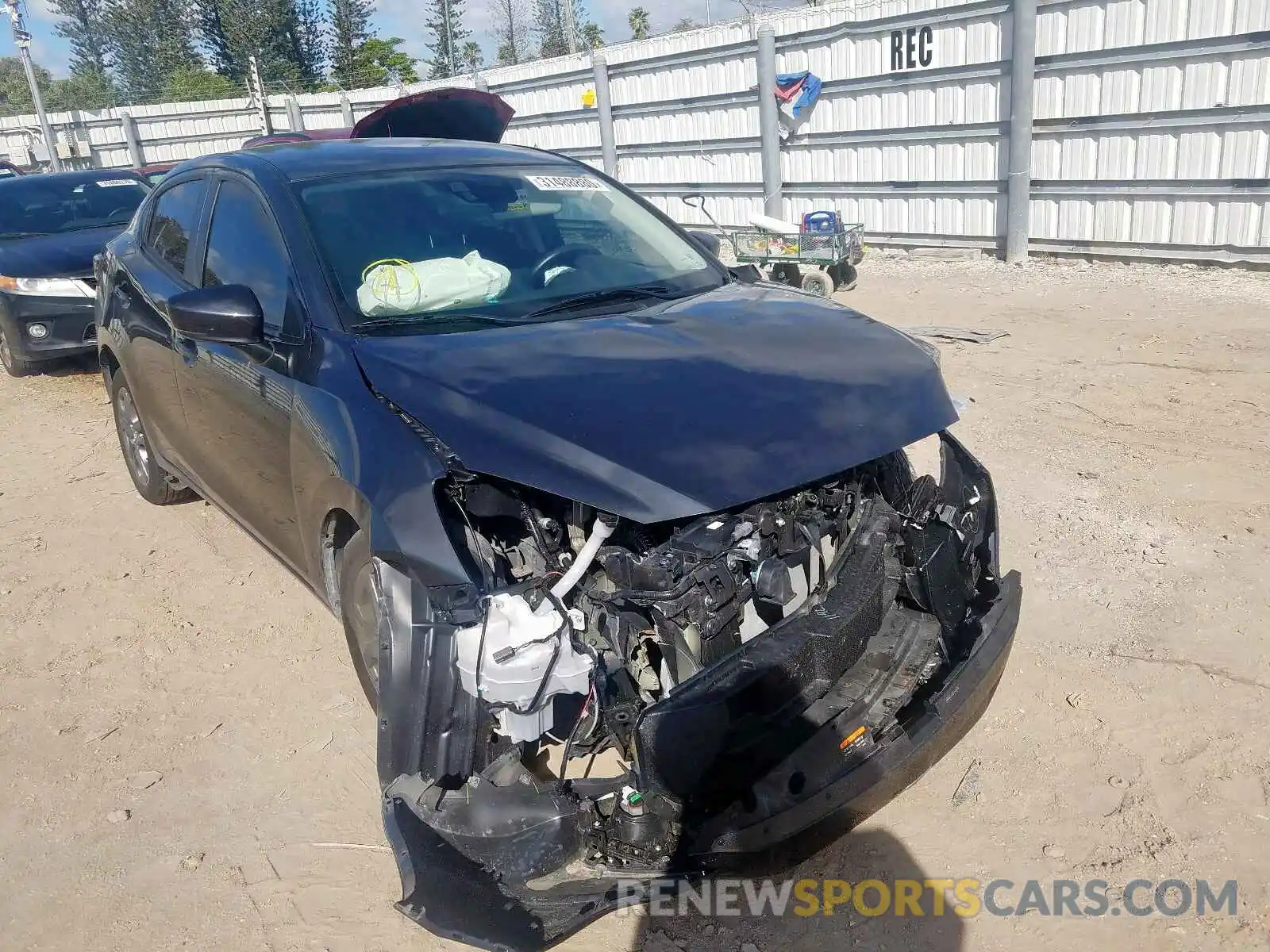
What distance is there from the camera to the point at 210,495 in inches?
162

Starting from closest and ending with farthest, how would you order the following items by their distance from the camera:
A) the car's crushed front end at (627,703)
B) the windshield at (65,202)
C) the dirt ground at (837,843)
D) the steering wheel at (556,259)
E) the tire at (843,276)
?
the car's crushed front end at (627,703) < the dirt ground at (837,843) < the steering wheel at (556,259) < the windshield at (65,202) < the tire at (843,276)

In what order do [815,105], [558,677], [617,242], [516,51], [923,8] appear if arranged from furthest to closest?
1. [516,51]
2. [815,105]
3. [923,8]
4. [617,242]
5. [558,677]

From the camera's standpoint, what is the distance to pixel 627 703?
2352mm

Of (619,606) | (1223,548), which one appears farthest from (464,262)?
(1223,548)

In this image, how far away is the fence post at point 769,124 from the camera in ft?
38.0

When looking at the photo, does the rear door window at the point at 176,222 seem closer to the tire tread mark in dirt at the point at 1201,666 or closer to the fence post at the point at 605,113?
the tire tread mark in dirt at the point at 1201,666

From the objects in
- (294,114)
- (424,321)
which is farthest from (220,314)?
(294,114)

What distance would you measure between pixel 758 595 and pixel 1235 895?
1322mm

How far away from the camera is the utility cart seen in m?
8.96

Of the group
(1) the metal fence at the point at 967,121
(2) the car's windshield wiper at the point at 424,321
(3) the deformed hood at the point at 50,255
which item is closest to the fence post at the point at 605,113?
(1) the metal fence at the point at 967,121

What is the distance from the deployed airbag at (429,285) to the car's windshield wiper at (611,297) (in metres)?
0.19

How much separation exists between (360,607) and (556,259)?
1.39 meters

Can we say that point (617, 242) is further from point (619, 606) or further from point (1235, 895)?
point (1235, 895)

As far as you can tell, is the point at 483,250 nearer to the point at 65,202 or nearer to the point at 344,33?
the point at 65,202
